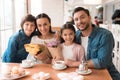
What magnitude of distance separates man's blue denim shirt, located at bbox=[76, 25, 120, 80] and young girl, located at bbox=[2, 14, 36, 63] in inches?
25.9

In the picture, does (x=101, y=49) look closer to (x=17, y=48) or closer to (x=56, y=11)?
(x=17, y=48)

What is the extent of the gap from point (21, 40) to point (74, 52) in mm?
642

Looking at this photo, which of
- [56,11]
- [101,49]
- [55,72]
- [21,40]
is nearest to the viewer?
[55,72]

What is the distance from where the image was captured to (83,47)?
1.90 metres

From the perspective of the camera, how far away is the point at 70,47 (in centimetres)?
190

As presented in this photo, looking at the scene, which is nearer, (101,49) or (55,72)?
(55,72)

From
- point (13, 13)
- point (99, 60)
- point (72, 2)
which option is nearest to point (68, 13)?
point (72, 2)

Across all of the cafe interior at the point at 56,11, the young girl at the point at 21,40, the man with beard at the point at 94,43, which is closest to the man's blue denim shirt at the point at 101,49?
the man with beard at the point at 94,43

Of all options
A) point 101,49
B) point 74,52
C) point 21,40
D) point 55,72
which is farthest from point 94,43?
point 21,40

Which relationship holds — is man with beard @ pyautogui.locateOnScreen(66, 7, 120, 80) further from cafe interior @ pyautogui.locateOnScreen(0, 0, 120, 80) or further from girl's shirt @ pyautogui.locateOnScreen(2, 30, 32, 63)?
cafe interior @ pyautogui.locateOnScreen(0, 0, 120, 80)

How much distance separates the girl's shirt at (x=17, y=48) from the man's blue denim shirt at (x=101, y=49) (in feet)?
2.39

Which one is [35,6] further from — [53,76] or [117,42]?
[53,76]

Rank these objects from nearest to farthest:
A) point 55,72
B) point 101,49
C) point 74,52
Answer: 1. point 55,72
2. point 101,49
3. point 74,52

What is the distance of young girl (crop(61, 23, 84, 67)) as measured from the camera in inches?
72.9
